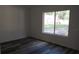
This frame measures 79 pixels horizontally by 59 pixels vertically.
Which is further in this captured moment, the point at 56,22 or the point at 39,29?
the point at 39,29

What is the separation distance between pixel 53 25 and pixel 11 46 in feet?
2.23

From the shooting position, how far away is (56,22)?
1.09 m

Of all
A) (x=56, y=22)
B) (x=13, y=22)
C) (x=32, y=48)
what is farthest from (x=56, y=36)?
(x=13, y=22)

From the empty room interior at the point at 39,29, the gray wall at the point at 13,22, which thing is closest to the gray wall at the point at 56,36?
the empty room interior at the point at 39,29

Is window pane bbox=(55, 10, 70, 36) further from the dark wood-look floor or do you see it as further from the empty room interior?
the dark wood-look floor

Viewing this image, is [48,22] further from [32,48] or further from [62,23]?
[32,48]

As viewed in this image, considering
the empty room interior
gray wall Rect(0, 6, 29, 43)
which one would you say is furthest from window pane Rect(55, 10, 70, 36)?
gray wall Rect(0, 6, 29, 43)

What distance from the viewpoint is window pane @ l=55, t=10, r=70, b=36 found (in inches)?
40.5

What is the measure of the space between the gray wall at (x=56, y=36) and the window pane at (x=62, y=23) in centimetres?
5

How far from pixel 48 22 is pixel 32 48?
0.45m

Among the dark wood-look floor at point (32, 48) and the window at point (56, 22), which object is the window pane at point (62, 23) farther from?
the dark wood-look floor at point (32, 48)

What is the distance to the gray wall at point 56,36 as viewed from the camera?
102 cm
